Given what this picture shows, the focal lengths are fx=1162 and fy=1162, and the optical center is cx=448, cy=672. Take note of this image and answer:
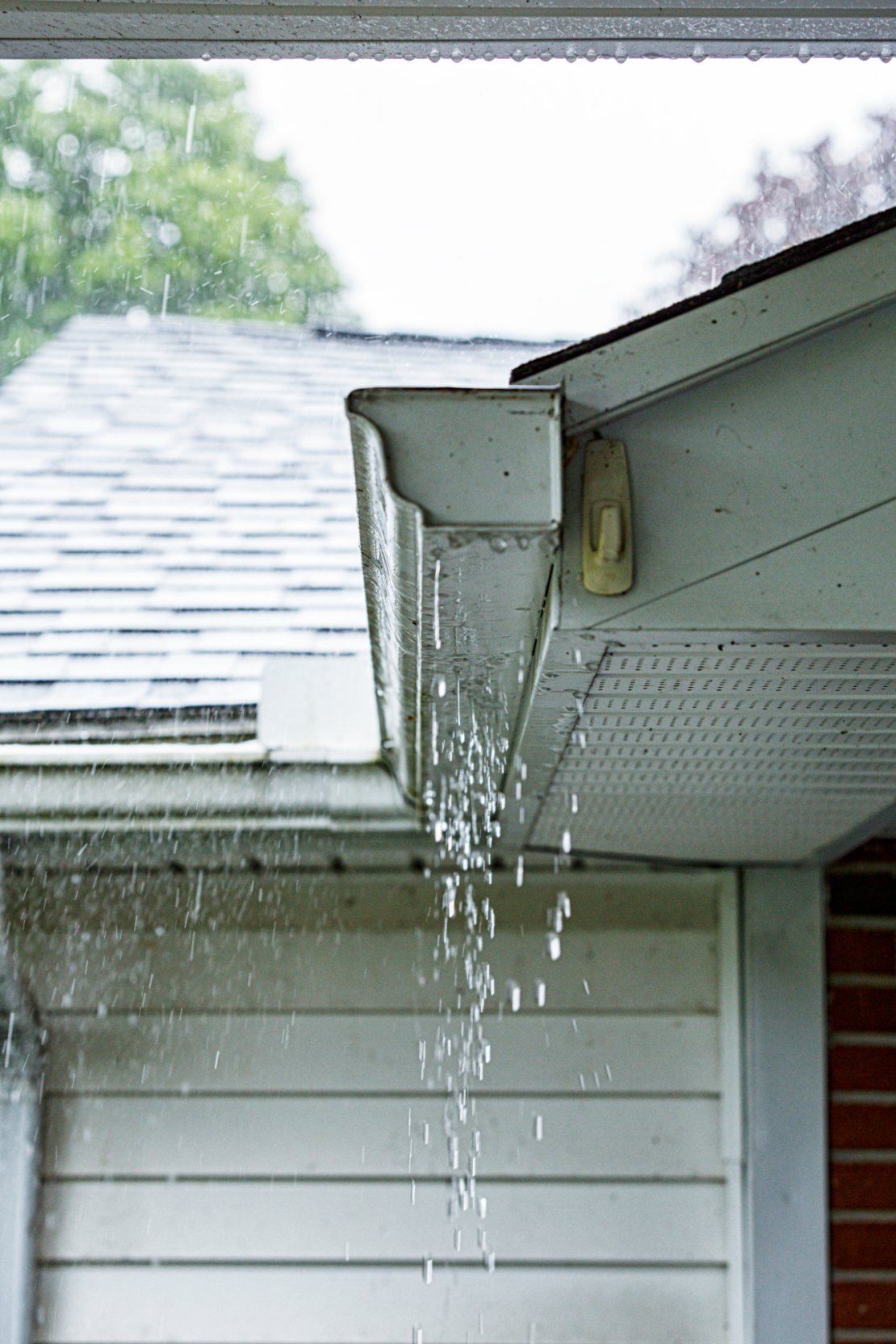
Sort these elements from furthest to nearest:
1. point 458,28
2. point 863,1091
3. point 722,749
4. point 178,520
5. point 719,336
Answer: point 178,520 → point 863,1091 → point 722,749 → point 458,28 → point 719,336

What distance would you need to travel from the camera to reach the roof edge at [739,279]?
1039mm

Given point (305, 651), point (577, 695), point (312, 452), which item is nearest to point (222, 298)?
point (312, 452)

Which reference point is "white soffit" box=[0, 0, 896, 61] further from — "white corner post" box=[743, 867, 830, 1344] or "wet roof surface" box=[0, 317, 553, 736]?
"white corner post" box=[743, 867, 830, 1344]

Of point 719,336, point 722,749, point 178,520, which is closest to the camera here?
point 719,336

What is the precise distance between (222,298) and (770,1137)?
420 cm

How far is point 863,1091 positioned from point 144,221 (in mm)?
5735

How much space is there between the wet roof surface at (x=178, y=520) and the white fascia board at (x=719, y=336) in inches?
49.4

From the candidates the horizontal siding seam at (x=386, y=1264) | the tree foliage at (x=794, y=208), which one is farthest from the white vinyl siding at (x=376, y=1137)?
the tree foliage at (x=794, y=208)

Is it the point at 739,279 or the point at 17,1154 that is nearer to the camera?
the point at 739,279

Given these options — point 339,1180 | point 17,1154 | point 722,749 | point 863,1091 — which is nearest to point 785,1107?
point 863,1091

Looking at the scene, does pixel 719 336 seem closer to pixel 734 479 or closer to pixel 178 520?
pixel 734 479

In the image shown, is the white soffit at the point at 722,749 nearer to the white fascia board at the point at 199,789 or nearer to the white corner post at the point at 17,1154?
the white fascia board at the point at 199,789

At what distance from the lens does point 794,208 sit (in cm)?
128

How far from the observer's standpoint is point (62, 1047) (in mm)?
2623
